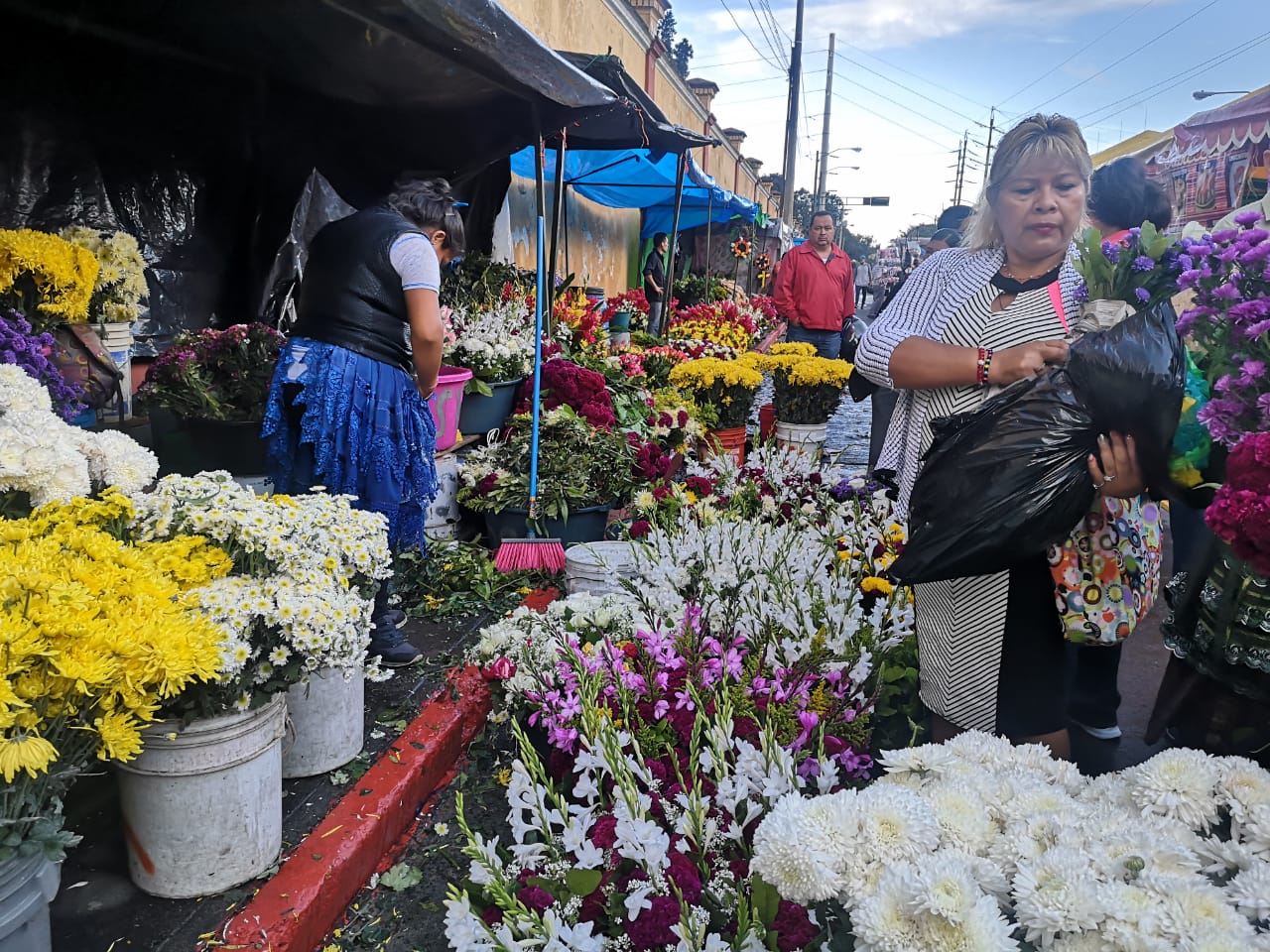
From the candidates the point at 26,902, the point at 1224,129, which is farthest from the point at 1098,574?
the point at 1224,129

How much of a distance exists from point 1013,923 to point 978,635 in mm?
968

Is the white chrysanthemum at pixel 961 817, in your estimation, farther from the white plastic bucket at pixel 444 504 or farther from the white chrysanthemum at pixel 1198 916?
the white plastic bucket at pixel 444 504

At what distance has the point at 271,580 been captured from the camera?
6.45ft

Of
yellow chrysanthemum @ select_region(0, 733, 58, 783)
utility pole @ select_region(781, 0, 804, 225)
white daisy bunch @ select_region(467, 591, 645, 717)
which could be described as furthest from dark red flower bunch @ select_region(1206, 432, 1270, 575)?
utility pole @ select_region(781, 0, 804, 225)

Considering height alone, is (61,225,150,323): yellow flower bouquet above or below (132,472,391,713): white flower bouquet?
above

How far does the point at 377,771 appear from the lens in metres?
2.56

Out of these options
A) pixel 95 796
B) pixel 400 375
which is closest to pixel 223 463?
pixel 400 375

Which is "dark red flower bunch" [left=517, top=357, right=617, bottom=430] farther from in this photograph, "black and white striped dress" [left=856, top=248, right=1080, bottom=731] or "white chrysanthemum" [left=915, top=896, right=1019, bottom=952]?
"white chrysanthemum" [left=915, top=896, right=1019, bottom=952]

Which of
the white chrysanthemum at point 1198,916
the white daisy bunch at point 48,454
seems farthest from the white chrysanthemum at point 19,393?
the white chrysanthemum at point 1198,916

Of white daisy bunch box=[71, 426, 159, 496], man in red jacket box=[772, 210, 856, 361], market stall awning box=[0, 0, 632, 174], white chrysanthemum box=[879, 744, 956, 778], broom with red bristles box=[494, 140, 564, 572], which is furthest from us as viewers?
man in red jacket box=[772, 210, 856, 361]

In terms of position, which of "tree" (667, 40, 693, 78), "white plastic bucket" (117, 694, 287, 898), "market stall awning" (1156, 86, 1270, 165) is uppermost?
"tree" (667, 40, 693, 78)

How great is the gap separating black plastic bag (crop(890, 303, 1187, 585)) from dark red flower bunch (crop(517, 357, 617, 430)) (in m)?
3.26

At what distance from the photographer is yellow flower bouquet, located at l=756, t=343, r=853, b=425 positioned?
610 cm

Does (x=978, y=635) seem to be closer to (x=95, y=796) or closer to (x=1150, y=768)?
(x=1150, y=768)
